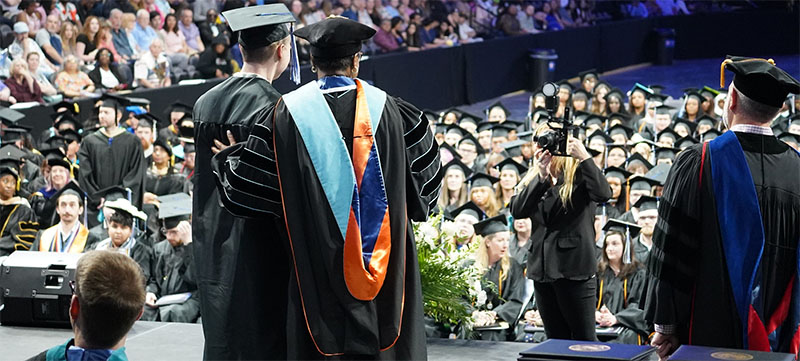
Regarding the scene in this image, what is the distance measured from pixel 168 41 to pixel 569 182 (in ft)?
37.5

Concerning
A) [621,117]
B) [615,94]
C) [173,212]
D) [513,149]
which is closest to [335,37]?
[173,212]

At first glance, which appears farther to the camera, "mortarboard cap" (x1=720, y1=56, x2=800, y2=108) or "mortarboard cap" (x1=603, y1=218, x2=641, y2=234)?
"mortarboard cap" (x1=603, y1=218, x2=641, y2=234)

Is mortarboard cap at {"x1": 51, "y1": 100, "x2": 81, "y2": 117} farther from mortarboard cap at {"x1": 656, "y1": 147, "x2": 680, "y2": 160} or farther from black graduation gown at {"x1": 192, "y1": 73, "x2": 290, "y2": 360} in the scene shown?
black graduation gown at {"x1": 192, "y1": 73, "x2": 290, "y2": 360}

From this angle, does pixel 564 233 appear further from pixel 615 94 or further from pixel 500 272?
pixel 615 94

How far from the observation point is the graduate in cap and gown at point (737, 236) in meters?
3.83

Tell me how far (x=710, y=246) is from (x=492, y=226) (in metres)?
4.53

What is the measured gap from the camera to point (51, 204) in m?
10.1

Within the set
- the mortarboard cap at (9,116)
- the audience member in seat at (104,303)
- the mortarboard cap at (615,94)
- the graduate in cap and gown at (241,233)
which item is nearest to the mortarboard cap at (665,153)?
the mortarboard cap at (615,94)

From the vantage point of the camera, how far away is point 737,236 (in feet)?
12.6

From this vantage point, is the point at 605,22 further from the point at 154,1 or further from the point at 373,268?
the point at 373,268

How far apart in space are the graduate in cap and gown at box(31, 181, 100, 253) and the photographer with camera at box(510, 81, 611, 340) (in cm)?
419

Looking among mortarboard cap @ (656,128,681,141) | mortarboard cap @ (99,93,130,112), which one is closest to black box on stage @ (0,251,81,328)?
mortarboard cap @ (99,93,130,112)

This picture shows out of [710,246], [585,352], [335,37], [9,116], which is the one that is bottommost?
[9,116]

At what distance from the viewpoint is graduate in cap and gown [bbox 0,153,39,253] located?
9953 millimetres
